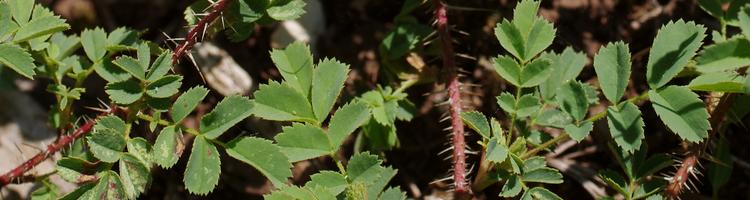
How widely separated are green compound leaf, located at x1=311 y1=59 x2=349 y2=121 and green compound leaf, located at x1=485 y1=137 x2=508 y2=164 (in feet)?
1.48

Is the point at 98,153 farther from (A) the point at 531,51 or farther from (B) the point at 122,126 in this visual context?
(A) the point at 531,51

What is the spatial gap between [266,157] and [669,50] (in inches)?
44.4

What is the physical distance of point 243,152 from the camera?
215cm

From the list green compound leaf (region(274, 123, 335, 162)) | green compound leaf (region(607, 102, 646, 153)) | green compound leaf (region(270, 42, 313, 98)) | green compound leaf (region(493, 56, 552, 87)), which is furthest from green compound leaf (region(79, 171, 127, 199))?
green compound leaf (region(607, 102, 646, 153))

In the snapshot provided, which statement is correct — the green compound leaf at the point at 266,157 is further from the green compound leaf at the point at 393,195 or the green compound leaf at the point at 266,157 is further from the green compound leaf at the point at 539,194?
the green compound leaf at the point at 539,194

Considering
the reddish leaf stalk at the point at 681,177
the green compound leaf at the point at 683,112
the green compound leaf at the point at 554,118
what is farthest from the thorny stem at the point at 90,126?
the reddish leaf stalk at the point at 681,177

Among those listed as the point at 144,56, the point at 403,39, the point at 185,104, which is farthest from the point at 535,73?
the point at 144,56

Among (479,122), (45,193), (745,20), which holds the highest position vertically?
(745,20)

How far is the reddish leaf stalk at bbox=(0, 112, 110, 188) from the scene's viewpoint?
2309mm

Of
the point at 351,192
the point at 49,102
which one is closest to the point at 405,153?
the point at 351,192

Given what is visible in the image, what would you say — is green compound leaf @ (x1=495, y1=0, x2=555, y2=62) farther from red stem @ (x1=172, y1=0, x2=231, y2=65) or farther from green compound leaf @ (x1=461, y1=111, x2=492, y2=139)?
red stem @ (x1=172, y1=0, x2=231, y2=65)

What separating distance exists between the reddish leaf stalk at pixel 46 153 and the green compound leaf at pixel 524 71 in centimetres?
116

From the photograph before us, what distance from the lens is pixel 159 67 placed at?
216 cm

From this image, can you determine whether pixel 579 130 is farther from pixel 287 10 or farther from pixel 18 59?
pixel 18 59
